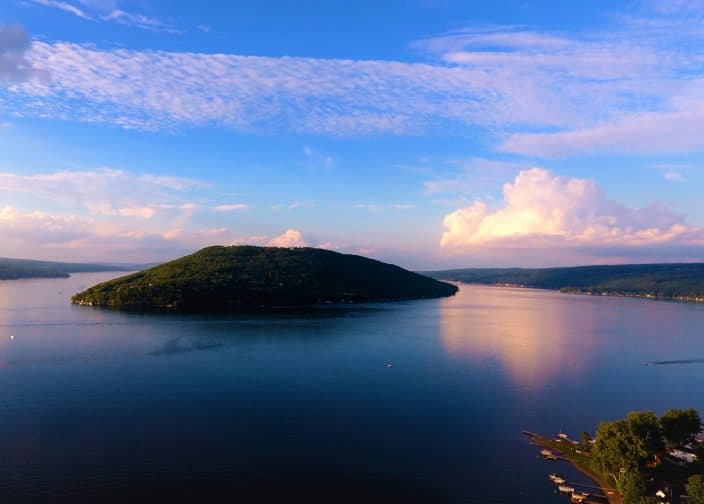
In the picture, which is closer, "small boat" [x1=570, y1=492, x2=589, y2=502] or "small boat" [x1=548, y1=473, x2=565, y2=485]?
"small boat" [x1=570, y1=492, x2=589, y2=502]

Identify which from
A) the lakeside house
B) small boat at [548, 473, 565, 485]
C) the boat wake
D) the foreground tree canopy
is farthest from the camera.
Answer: the boat wake

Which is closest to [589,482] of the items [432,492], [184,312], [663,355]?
[432,492]

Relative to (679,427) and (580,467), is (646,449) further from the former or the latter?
(580,467)

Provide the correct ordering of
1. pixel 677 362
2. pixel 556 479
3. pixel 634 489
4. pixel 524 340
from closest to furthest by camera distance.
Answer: pixel 634 489
pixel 556 479
pixel 677 362
pixel 524 340

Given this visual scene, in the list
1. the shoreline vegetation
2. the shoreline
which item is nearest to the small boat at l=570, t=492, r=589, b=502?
the shoreline vegetation

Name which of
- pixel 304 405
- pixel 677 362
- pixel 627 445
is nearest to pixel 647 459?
pixel 627 445

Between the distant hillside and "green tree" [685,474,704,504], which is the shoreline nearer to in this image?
"green tree" [685,474,704,504]
